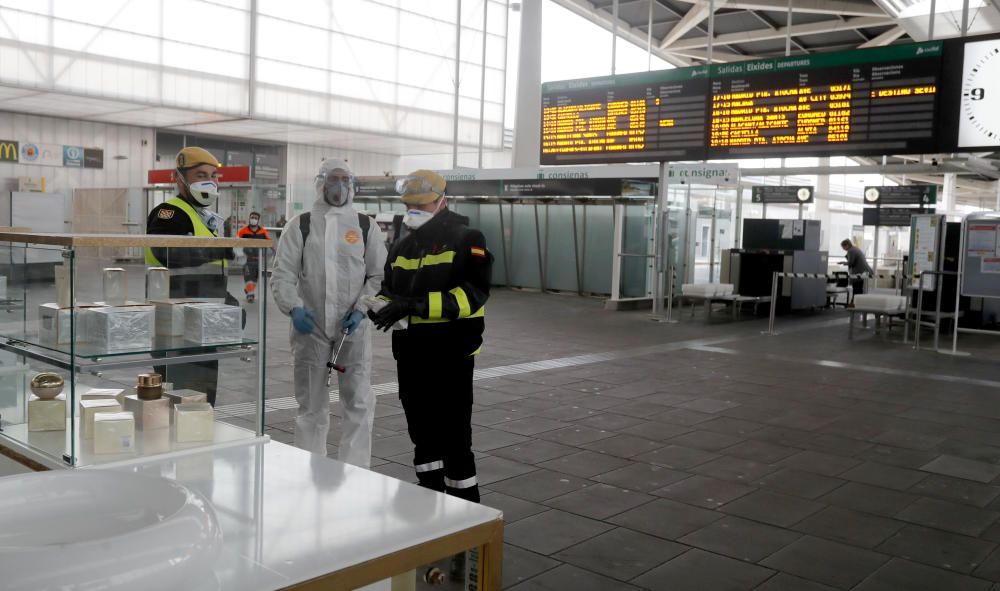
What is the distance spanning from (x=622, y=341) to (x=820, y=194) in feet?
84.4

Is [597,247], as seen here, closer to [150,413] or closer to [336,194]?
[336,194]

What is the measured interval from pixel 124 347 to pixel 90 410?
0.21 meters

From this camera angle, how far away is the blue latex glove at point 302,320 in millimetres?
4199

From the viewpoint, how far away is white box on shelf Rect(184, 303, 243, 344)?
2.75 m

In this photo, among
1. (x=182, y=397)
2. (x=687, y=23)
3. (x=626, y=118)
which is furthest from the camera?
(x=687, y=23)

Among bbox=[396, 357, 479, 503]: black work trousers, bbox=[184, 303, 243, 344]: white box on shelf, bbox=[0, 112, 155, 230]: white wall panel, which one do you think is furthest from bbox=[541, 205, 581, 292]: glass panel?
bbox=[184, 303, 243, 344]: white box on shelf

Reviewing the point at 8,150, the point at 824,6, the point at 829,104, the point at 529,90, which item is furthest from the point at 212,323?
the point at 8,150

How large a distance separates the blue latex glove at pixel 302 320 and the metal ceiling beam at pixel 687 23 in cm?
2164

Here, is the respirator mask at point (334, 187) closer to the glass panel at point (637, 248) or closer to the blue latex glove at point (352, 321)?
the blue latex glove at point (352, 321)

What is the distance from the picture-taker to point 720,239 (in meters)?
18.4

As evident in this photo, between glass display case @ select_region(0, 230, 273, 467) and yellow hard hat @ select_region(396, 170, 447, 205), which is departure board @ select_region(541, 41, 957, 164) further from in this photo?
glass display case @ select_region(0, 230, 273, 467)

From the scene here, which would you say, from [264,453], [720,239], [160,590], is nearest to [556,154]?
[720,239]

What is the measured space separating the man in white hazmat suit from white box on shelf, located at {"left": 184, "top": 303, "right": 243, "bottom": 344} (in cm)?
137

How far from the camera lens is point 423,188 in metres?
3.84
